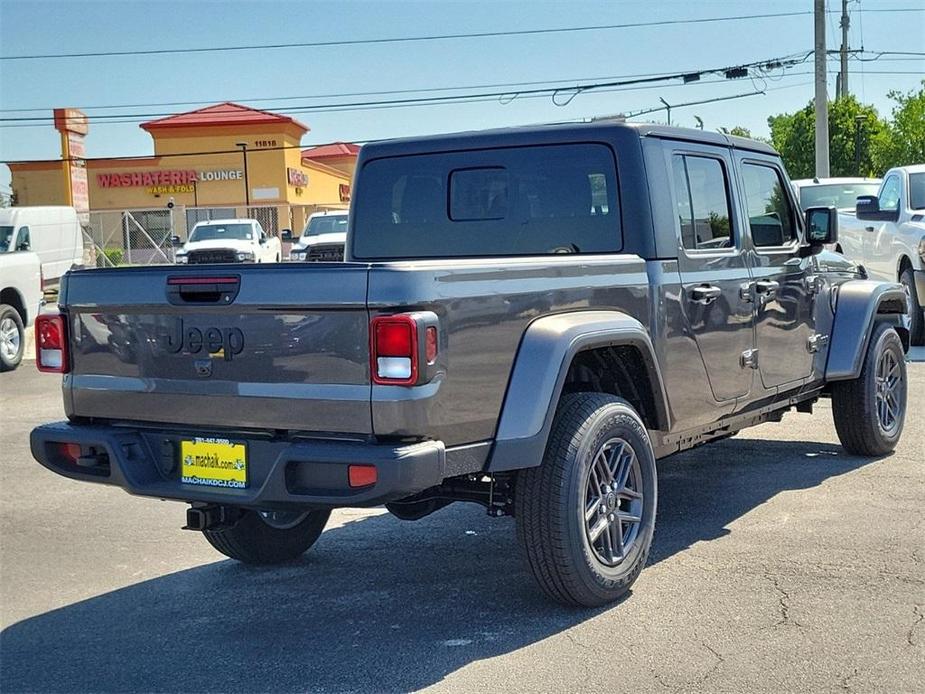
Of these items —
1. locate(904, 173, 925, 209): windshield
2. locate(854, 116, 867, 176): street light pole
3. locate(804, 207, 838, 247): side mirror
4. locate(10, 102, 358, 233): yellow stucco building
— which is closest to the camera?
locate(804, 207, 838, 247): side mirror

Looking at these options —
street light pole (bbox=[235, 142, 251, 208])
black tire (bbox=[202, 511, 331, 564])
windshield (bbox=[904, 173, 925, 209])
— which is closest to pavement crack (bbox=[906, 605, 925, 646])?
black tire (bbox=[202, 511, 331, 564])

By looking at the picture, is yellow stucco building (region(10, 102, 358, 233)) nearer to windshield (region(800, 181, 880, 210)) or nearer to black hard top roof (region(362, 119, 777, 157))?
windshield (region(800, 181, 880, 210))

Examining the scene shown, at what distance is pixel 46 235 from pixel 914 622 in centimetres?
1685

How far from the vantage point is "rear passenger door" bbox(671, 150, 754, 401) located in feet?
17.7

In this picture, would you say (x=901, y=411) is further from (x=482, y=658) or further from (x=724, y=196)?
(x=482, y=658)

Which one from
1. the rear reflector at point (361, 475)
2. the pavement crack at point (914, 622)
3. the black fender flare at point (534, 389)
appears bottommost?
the pavement crack at point (914, 622)

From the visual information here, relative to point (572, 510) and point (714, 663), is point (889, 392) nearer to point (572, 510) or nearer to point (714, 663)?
point (572, 510)

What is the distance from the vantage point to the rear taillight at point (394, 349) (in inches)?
152

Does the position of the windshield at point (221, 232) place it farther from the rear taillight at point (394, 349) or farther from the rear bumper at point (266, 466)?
the rear taillight at point (394, 349)

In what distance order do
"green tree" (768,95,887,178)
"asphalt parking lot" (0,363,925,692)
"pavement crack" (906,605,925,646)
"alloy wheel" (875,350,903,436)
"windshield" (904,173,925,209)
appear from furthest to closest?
"green tree" (768,95,887,178), "windshield" (904,173,925,209), "alloy wheel" (875,350,903,436), "pavement crack" (906,605,925,646), "asphalt parking lot" (0,363,925,692)

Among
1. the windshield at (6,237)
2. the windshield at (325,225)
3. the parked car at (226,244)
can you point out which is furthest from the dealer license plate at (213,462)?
the parked car at (226,244)

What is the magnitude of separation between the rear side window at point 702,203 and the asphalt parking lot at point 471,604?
1463 mm

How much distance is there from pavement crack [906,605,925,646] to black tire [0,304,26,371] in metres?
12.1

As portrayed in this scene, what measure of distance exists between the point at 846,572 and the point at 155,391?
3017 millimetres
